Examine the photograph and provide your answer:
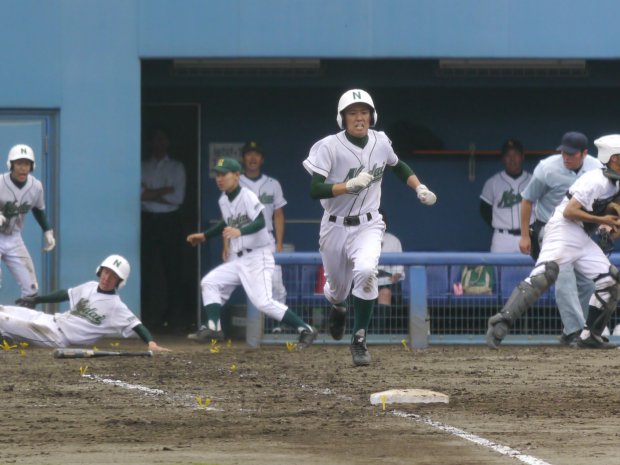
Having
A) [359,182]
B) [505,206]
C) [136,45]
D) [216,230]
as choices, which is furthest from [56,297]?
[505,206]

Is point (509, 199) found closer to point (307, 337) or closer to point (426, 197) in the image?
point (307, 337)

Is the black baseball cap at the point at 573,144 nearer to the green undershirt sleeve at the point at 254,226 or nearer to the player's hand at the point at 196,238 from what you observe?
the green undershirt sleeve at the point at 254,226

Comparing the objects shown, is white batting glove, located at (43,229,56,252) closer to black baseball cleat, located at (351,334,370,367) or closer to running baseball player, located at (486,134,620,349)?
black baseball cleat, located at (351,334,370,367)

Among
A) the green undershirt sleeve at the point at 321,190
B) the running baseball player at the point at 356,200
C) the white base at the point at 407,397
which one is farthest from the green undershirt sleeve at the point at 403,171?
the white base at the point at 407,397

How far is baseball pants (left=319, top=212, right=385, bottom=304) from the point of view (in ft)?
32.5

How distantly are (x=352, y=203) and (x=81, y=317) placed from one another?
332 centimetres

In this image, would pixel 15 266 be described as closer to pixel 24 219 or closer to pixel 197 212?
pixel 24 219

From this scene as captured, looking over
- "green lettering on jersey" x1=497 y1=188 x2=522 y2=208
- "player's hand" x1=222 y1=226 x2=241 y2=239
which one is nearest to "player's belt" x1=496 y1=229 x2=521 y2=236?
"green lettering on jersey" x1=497 y1=188 x2=522 y2=208

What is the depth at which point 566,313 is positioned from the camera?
12281 mm

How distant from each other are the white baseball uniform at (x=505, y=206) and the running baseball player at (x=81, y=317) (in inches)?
170

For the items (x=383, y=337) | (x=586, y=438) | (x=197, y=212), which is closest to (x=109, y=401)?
(x=586, y=438)

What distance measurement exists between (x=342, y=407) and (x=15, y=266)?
5.91 m

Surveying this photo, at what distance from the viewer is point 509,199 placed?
593 inches

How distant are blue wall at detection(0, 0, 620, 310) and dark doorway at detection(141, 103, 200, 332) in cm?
183
